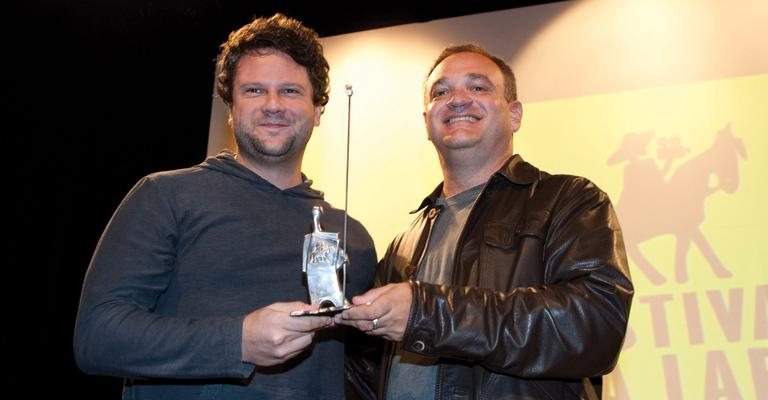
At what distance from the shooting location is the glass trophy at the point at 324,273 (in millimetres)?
1674

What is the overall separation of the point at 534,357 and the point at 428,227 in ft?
2.23

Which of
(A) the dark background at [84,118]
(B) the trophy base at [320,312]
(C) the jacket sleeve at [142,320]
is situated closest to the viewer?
(B) the trophy base at [320,312]

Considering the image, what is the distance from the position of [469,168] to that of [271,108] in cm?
68

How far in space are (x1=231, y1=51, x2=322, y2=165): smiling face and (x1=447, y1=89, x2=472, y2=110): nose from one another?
0.47 meters

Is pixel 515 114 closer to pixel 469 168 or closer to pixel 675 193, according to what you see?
pixel 469 168

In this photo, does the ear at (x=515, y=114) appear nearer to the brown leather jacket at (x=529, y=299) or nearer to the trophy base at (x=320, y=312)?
the brown leather jacket at (x=529, y=299)

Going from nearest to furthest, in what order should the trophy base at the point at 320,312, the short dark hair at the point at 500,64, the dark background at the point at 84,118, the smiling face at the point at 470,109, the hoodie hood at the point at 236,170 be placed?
1. the trophy base at the point at 320,312
2. the hoodie hood at the point at 236,170
3. the smiling face at the point at 470,109
4. the short dark hair at the point at 500,64
5. the dark background at the point at 84,118

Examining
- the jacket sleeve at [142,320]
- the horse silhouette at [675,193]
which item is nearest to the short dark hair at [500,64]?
the horse silhouette at [675,193]

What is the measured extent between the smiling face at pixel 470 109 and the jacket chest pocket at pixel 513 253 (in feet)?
1.34

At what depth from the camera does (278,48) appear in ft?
7.65

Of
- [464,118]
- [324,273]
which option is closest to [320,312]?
[324,273]

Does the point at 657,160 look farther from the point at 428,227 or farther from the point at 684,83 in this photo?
the point at 428,227

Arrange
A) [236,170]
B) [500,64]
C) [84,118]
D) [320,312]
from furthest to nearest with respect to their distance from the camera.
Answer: [84,118]
[500,64]
[236,170]
[320,312]

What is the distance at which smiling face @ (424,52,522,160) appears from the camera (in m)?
2.52
